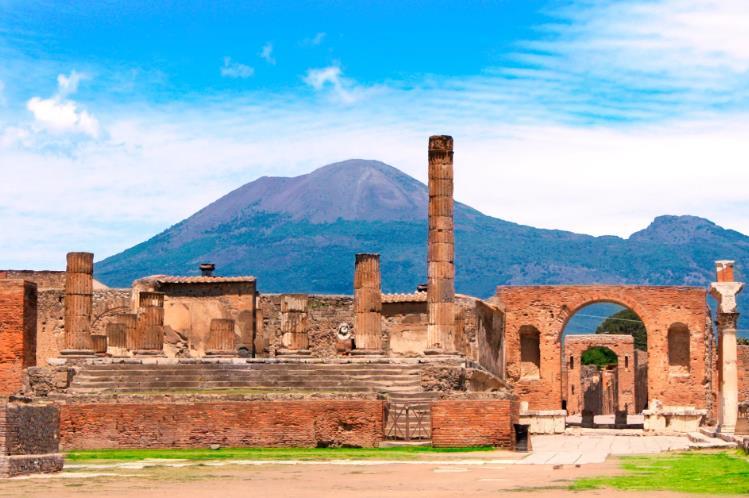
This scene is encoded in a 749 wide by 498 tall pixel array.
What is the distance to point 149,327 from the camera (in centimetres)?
4003

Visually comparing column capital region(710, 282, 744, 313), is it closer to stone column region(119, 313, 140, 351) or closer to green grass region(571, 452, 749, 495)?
green grass region(571, 452, 749, 495)

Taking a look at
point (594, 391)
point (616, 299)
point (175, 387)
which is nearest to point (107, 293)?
point (616, 299)

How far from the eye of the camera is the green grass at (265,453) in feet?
86.5

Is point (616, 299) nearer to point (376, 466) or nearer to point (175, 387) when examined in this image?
point (175, 387)

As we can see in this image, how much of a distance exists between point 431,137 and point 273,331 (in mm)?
13249

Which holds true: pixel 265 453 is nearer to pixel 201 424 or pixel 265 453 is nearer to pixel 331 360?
pixel 201 424

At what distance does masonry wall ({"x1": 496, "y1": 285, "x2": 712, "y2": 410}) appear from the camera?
4981 cm

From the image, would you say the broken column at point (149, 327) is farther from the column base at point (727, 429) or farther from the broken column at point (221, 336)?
the column base at point (727, 429)

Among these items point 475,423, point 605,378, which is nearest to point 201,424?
point 475,423

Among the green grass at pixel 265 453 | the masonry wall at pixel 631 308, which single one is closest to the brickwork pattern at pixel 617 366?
the masonry wall at pixel 631 308

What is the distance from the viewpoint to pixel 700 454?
29.0 m

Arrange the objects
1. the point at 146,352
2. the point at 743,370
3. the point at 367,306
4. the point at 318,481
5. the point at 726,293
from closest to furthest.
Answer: the point at 318,481, the point at 726,293, the point at 146,352, the point at 367,306, the point at 743,370

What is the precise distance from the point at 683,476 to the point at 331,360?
15195mm

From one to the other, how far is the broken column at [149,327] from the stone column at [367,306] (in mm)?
5077
